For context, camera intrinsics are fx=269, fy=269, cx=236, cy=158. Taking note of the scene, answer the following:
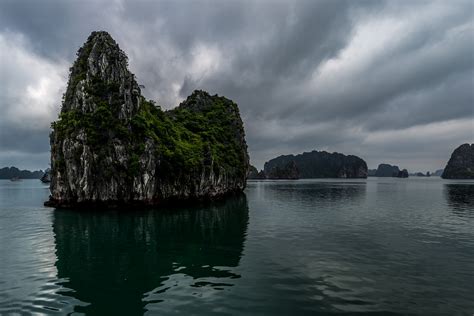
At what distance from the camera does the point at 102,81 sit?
58.5 metres

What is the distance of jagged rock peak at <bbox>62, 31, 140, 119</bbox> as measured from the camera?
5594cm

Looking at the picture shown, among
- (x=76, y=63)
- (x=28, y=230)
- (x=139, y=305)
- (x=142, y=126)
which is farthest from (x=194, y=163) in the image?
(x=139, y=305)

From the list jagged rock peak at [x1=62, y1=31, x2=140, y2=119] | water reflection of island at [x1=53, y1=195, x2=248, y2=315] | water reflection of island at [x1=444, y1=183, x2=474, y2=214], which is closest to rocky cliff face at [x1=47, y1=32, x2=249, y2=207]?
jagged rock peak at [x1=62, y1=31, x2=140, y2=119]

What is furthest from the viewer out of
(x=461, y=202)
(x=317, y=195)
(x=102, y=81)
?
(x=317, y=195)

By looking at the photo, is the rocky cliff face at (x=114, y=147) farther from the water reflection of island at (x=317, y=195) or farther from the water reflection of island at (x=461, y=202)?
the water reflection of island at (x=461, y=202)

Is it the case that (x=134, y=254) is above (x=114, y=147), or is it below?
below

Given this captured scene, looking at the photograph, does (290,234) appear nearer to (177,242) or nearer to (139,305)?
(177,242)

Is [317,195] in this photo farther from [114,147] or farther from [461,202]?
[114,147]

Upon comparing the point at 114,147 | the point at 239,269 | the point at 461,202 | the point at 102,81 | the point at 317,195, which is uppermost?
the point at 102,81

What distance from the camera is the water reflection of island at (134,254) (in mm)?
15641

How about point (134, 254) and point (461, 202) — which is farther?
point (461, 202)

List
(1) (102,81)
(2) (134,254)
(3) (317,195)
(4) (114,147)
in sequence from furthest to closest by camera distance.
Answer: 1. (3) (317,195)
2. (1) (102,81)
3. (4) (114,147)
4. (2) (134,254)

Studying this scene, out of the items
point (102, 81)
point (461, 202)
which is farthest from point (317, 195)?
point (102, 81)

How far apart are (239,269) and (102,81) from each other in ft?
179
